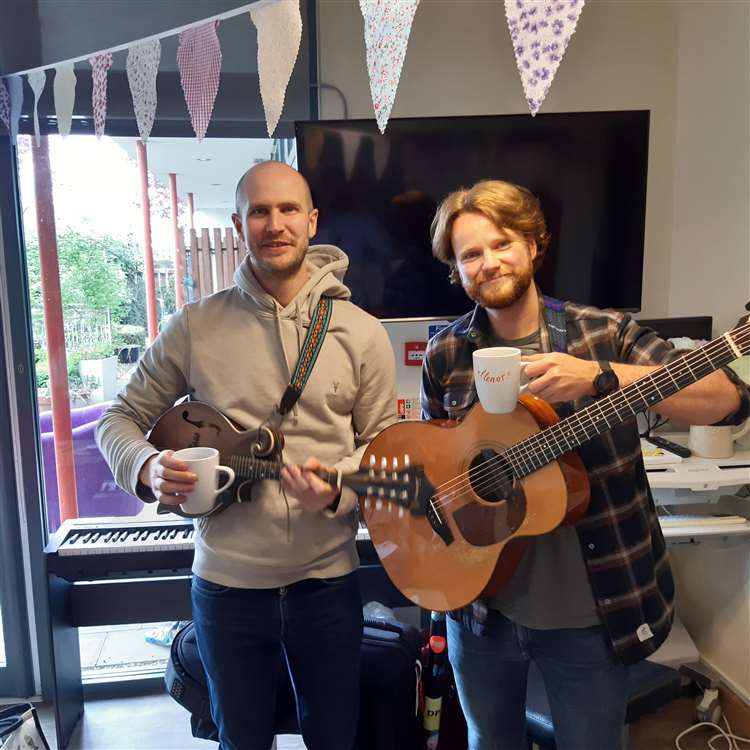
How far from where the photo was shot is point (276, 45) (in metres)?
1.33

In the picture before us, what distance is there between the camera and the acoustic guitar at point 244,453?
1.31m

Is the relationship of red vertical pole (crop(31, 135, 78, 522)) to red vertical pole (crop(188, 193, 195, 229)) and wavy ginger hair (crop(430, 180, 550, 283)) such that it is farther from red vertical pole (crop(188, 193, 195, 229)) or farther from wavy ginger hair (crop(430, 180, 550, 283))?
wavy ginger hair (crop(430, 180, 550, 283))

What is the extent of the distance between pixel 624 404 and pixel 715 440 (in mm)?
1247

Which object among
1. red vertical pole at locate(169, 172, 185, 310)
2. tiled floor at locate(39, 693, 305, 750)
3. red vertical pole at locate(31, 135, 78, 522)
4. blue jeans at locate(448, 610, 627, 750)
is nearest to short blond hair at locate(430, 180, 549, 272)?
blue jeans at locate(448, 610, 627, 750)

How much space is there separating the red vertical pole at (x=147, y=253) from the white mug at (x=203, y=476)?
145cm

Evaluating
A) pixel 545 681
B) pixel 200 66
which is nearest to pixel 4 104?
pixel 200 66

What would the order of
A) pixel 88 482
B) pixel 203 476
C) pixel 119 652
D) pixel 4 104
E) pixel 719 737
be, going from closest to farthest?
pixel 203 476, pixel 4 104, pixel 719 737, pixel 88 482, pixel 119 652

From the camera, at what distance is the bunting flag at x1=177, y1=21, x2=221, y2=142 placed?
1.57m

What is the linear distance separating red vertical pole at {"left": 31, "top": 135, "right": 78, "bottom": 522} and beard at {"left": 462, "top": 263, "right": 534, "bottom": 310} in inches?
73.7

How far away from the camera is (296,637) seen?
1.37 metres

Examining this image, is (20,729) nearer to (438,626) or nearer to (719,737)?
(438,626)

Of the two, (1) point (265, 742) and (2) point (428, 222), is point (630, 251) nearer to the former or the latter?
(2) point (428, 222)

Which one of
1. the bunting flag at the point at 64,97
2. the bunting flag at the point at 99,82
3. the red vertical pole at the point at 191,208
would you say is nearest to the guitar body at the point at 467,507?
the bunting flag at the point at 99,82

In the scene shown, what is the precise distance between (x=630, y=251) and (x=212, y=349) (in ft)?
5.00
